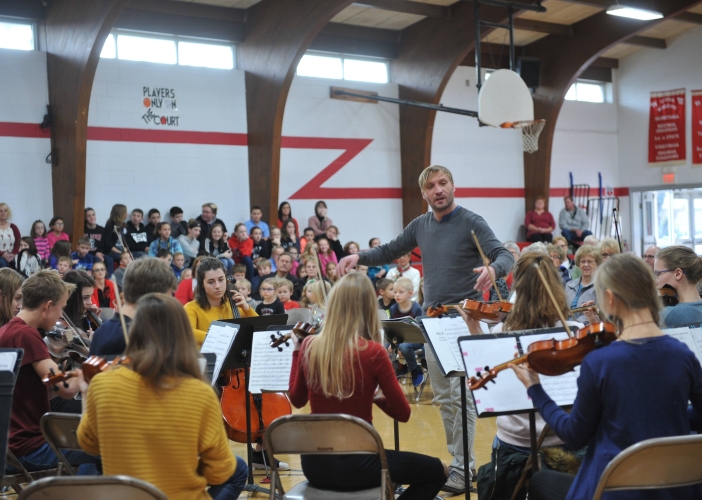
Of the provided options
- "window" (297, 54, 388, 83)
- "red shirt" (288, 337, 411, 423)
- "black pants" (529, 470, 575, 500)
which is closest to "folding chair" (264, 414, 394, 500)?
"red shirt" (288, 337, 411, 423)

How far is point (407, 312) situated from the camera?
22.9 ft

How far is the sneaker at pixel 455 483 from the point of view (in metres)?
3.97

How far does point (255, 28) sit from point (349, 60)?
6.88 feet

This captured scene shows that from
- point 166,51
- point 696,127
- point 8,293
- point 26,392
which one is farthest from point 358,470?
point 696,127

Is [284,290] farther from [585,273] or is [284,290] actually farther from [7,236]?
[7,236]

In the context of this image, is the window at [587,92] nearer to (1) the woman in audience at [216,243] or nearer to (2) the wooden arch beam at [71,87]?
(1) the woman in audience at [216,243]

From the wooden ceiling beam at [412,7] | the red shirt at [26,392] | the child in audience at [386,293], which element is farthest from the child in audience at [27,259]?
the red shirt at [26,392]

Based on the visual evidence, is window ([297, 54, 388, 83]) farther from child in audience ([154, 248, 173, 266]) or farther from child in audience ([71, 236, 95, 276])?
child in audience ([71, 236, 95, 276])

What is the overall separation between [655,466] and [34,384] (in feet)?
8.31

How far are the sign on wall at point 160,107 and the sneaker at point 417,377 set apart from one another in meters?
5.63

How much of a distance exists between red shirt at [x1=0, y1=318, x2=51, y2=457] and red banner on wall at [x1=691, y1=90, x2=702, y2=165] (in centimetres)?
1441

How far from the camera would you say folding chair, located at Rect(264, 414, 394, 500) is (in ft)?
8.39

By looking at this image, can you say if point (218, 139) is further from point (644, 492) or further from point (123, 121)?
point (644, 492)

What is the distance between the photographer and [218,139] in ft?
36.7
